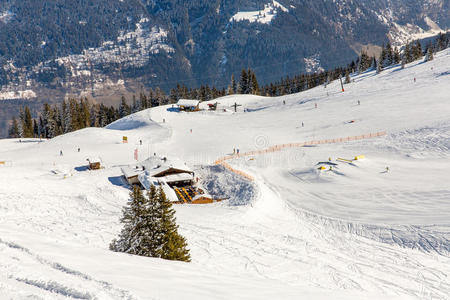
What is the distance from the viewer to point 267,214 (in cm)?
2908

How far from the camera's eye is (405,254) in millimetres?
20531

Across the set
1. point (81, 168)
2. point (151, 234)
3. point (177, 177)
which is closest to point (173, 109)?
point (81, 168)

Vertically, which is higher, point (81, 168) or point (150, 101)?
point (150, 101)

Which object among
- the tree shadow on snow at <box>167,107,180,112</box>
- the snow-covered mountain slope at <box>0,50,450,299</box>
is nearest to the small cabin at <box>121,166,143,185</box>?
the snow-covered mountain slope at <box>0,50,450,299</box>

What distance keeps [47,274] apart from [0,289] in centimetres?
165

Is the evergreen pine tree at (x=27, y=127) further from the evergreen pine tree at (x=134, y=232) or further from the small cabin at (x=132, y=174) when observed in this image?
the evergreen pine tree at (x=134, y=232)

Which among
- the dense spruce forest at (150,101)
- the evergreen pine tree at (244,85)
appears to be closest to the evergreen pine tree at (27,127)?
the dense spruce forest at (150,101)

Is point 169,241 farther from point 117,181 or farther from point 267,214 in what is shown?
point 117,181

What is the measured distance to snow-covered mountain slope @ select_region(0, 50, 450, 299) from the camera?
442 inches

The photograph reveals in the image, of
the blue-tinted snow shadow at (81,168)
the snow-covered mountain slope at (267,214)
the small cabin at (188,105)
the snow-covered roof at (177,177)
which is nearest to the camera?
the snow-covered mountain slope at (267,214)

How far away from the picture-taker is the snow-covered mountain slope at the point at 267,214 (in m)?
11.2

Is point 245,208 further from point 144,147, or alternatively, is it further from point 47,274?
point 144,147

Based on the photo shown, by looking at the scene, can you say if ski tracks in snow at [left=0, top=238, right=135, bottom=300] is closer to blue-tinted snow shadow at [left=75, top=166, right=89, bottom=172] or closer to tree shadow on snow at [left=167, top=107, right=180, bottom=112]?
blue-tinted snow shadow at [left=75, top=166, right=89, bottom=172]

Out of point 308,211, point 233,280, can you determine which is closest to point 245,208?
point 308,211
